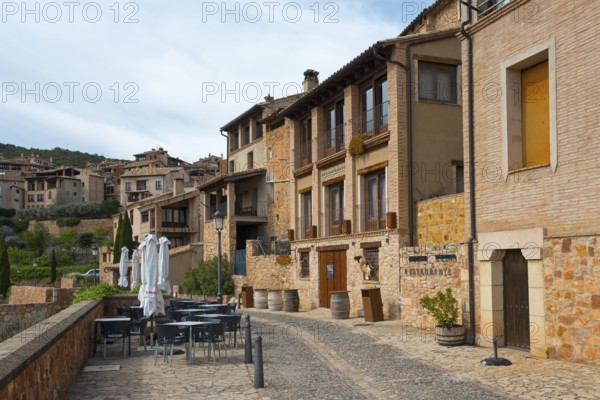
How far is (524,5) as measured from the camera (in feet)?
39.8

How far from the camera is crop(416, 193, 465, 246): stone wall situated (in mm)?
17062

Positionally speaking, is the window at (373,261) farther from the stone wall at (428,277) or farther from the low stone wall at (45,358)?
the low stone wall at (45,358)

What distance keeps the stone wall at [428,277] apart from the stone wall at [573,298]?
2548mm

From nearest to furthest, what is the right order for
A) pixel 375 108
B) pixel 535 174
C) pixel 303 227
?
1. pixel 535 174
2. pixel 375 108
3. pixel 303 227

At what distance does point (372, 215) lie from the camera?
22.1 metres

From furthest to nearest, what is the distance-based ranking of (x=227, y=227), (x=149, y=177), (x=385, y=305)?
(x=149, y=177), (x=227, y=227), (x=385, y=305)

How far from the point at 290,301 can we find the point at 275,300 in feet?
3.15

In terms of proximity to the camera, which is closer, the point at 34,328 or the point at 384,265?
the point at 34,328

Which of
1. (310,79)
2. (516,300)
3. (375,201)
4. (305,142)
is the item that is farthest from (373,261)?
(310,79)

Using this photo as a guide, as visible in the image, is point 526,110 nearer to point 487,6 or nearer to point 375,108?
point 487,6

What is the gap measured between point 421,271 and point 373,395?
7190mm

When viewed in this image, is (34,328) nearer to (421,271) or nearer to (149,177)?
(421,271)

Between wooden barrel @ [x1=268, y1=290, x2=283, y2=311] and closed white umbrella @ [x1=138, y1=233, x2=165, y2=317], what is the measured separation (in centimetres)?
1116

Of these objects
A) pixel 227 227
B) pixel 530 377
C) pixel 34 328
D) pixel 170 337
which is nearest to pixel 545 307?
pixel 530 377
